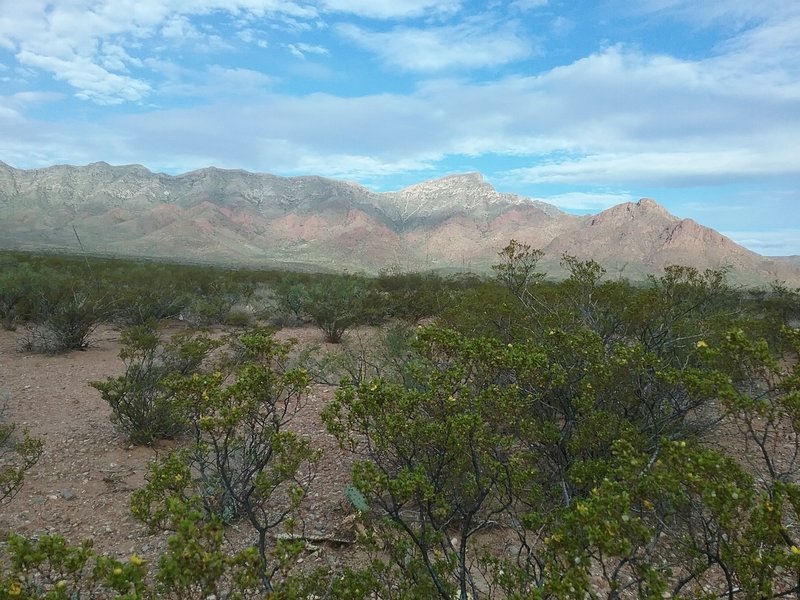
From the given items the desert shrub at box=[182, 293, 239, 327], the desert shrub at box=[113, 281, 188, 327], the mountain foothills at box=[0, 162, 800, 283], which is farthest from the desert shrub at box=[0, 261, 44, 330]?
the mountain foothills at box=[0, 162, 800, 283]

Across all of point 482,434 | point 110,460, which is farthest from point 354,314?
point 482,434

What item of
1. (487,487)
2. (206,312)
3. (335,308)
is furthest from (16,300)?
(487,487)

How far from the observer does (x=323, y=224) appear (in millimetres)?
146250

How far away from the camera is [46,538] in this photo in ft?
7.61

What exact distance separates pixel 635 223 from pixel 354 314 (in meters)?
113

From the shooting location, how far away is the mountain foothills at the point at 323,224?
104m

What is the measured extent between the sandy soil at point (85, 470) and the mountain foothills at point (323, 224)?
8753 centimetres

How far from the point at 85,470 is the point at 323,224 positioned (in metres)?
143

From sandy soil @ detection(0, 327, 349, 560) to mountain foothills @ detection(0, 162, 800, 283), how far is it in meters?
87.5

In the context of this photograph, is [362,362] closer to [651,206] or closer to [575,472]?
[575,472]

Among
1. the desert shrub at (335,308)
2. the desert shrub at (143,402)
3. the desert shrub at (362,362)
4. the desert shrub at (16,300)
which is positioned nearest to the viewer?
the desert shrub at (143,402)

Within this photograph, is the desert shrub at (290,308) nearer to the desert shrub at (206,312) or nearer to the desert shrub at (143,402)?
the desert shrub at (206,312)

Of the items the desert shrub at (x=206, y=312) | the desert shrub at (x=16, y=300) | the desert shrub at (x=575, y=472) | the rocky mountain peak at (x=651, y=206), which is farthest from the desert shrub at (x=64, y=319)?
the rocky mountain peak at (x=651, y=206)

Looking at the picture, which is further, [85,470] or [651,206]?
[651,206]
